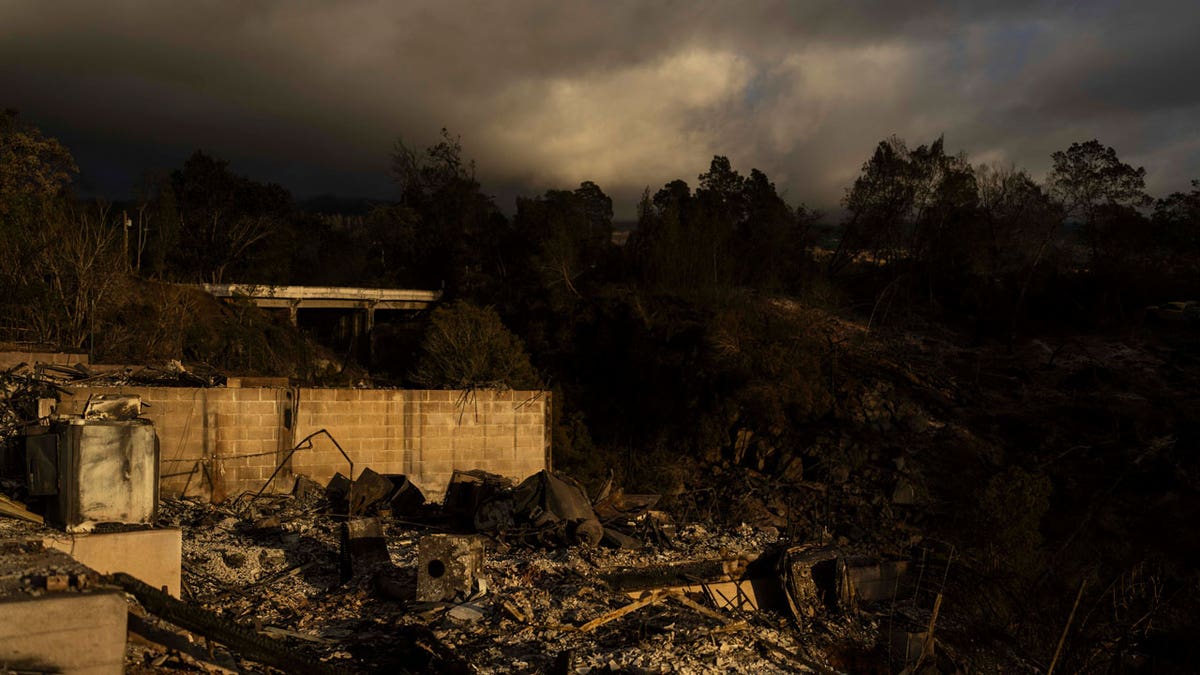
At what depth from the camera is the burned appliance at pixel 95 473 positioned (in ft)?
20.1

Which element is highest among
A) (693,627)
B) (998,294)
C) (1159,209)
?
(1159,209)

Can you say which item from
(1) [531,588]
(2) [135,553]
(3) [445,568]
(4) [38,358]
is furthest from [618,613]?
(4) [38,358]

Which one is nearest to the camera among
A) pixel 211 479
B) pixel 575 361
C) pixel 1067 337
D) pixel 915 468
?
pixel 211 479

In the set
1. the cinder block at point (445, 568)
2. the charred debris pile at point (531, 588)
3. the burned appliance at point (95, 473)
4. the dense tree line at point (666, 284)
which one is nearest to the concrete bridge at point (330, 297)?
the dense tree line at point (666, 284)

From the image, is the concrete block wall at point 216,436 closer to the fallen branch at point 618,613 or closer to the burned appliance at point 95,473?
the burned appliance at point 95,473

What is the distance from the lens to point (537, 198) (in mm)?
32719

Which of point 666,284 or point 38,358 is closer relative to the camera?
point 38,358

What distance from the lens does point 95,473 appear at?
6180 mm

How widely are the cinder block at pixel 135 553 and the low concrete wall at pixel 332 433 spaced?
19.1 ft

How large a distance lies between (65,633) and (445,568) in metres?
3.66

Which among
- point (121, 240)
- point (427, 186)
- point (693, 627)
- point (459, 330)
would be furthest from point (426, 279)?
point (693, 627)

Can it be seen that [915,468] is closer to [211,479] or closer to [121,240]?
[211,479]

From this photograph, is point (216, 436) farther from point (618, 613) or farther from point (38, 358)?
point (618, 613)

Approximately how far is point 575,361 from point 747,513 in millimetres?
9208
